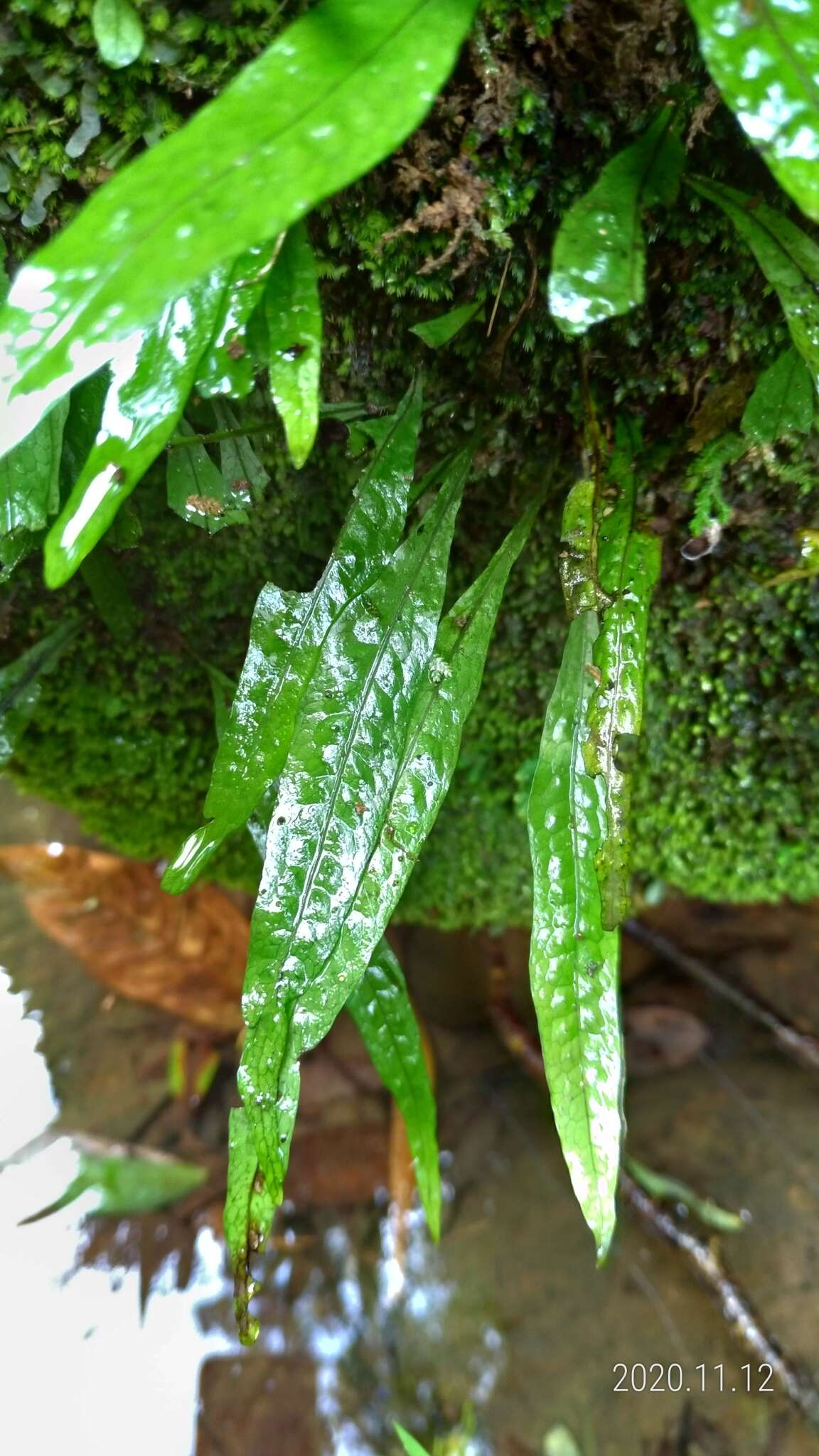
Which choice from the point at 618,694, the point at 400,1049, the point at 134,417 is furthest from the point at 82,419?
the point at 400,1049

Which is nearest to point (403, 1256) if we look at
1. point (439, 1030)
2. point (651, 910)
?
point (439, 1030)

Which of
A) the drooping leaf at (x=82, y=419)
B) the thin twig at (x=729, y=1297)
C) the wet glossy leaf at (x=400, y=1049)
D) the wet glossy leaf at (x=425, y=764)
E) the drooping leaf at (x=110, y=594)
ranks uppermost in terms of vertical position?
the drooping leaf at (x=110, y=594)

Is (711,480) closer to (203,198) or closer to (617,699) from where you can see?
(617,699)

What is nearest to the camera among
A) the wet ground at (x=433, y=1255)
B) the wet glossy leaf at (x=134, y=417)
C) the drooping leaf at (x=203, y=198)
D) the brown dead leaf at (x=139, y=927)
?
the drooping leaf at (x=203, y=198)

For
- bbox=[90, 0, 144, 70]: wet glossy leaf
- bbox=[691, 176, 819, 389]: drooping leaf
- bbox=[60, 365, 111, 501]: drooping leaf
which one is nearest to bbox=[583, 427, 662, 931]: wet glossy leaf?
bbox=[691, 176, 819, 389]: drooping leaf

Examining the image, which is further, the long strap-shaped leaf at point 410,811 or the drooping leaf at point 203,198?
the long strap-shaped leaf at point 410,811

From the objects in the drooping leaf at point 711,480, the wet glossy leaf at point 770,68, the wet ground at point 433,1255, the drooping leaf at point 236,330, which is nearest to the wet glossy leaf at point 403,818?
the drooping leaf at point 711,480

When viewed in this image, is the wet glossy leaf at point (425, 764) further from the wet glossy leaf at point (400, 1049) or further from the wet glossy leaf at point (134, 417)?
the wet glossy leaf at point (134, 417)
